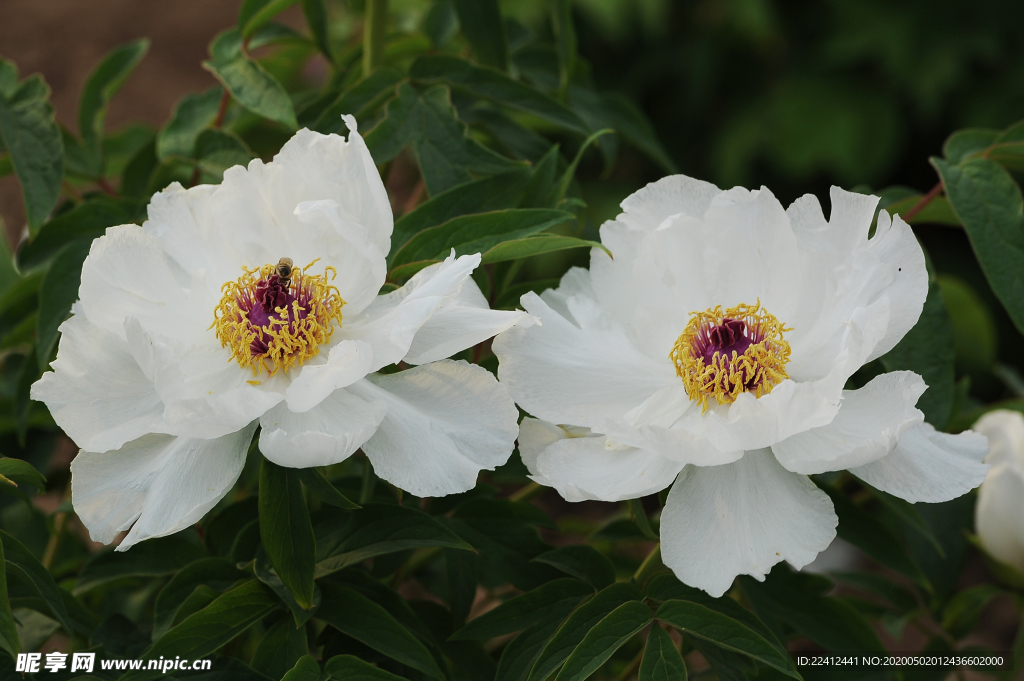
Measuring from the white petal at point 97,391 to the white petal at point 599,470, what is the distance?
218 millimetres

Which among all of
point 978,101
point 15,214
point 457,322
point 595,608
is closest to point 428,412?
point 457,322

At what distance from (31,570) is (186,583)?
0.09 metres

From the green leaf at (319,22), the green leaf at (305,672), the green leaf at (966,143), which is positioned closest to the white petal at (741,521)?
the green leaf at (305,672)

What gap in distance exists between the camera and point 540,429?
527mm

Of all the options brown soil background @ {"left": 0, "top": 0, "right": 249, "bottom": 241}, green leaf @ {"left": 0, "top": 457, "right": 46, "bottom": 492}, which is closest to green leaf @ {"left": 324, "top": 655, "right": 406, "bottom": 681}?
green leaf @ {"left": 0, "top": 457, "right": 46, "bottom": 492}

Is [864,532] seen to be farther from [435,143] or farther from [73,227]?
[73,227]

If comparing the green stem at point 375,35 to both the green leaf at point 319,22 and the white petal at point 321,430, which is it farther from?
the white petal at point 321,430

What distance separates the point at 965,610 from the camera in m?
0.77

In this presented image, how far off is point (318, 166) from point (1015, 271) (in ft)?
1.50

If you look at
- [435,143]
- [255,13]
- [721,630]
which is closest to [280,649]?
[721,630]

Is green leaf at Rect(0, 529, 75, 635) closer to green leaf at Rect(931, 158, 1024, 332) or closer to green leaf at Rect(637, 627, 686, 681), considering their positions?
green leaf at Rect(637, 627, 686, 681)

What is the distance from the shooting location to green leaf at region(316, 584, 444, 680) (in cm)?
53

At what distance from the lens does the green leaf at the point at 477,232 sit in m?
0.55

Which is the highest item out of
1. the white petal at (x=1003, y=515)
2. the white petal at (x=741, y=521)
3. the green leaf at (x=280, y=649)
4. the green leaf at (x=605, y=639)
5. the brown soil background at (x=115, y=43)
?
the white petal at (x=741, y=521)
